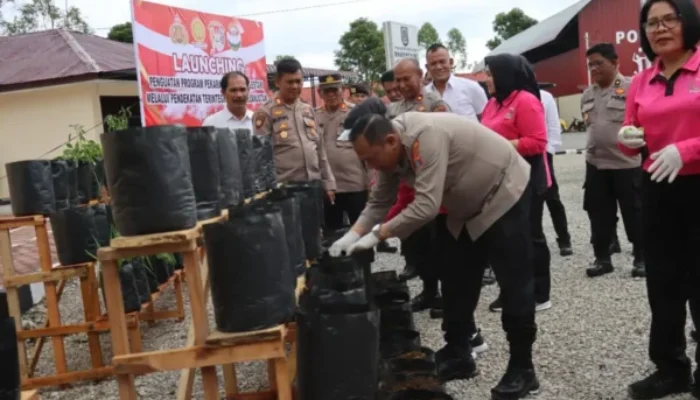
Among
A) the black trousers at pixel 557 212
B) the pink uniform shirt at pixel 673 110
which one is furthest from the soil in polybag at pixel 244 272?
the black trousers at pixel 557 212

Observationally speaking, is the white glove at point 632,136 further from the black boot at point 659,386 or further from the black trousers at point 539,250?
the black trousers at point 539,250

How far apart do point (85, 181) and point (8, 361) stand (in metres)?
3.02

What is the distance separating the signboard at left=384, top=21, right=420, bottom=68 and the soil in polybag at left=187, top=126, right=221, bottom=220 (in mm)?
5221

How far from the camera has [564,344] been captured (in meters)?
3.58

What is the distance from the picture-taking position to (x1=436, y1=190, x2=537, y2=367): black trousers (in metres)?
2.81

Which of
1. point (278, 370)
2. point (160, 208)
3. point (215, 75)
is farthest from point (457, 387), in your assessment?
point (215, 75)

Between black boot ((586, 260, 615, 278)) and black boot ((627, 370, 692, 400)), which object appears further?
black boot ((586, 260, 615, 278))

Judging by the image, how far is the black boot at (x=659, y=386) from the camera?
2797 millimetres

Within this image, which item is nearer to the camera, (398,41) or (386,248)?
(386,248)

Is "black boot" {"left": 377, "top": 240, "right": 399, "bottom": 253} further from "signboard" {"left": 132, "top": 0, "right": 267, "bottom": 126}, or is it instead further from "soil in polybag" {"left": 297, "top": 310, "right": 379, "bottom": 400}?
"soil in polybag" {"left": 297, "top": 310, "right": 379, "bottom": 400}

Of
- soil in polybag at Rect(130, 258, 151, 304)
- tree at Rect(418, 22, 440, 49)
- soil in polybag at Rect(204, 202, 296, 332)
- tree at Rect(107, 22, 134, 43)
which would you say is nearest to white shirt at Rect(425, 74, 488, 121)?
soil in polybag at Rect(130, 258, 151, 304)

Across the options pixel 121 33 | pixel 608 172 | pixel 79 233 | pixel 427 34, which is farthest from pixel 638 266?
pixel 427 34

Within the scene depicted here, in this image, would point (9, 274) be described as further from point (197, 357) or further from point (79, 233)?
point (197, 357)

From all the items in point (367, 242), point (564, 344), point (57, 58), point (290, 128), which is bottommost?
point (564, 344)
